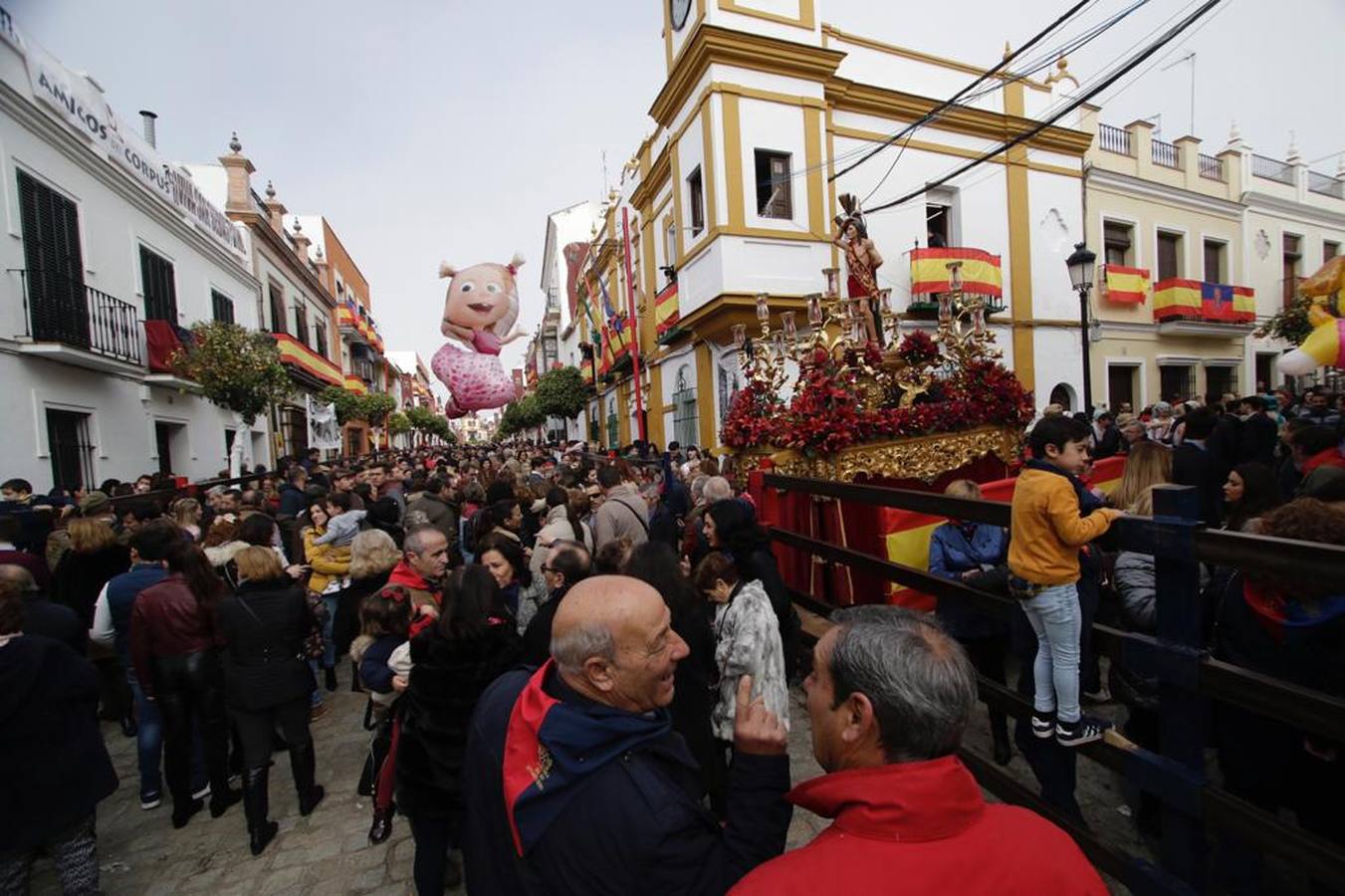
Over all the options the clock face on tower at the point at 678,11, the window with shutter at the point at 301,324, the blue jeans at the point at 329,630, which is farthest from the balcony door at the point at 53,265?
the window with shutter at the point at 301,324

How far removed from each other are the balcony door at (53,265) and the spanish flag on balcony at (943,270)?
581 inches

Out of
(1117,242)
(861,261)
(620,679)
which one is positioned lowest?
(620,679)

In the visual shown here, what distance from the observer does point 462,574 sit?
7.97 ft

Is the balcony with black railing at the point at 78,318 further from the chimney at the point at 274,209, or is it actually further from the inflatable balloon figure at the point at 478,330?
the chimney at the point at 274,209

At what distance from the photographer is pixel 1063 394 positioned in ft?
48.6

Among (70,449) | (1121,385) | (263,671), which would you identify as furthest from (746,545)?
(1121,385)

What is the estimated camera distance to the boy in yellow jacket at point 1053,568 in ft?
7.97

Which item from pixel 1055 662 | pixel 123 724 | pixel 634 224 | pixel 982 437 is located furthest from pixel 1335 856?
pixel 634 224

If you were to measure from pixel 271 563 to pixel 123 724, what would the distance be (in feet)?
9.60

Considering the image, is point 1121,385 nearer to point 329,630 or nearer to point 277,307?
point 329,630

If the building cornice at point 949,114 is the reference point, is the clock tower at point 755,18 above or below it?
above

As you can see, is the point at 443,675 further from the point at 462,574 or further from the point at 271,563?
the point at 271,563

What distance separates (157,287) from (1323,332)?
18.7 m

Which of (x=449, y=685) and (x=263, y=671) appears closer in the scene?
(x=449, y=685)
